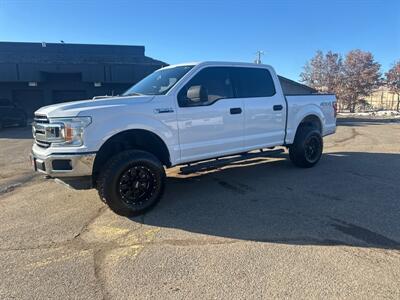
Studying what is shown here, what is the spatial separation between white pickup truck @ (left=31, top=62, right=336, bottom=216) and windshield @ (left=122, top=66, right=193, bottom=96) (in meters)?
0.02

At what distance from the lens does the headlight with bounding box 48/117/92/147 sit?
14.3ft

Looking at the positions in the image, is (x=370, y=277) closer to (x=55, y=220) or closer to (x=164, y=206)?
(x=164, y=206)

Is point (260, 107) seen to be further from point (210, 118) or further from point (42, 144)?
point (42, 144)

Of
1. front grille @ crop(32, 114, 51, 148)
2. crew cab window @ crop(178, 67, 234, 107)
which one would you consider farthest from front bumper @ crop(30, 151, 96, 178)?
Result: crew cab window @ crop(178, 67, 234, 107)

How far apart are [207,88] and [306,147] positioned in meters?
3.02

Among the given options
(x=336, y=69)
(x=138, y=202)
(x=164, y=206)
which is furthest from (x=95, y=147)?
(x=336, y=69)

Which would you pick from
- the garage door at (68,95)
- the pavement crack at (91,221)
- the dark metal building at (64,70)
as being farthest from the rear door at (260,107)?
the garage door at (68,95)

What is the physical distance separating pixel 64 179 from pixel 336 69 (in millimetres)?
46584

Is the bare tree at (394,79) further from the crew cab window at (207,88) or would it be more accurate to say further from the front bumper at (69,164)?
the front bumper at (69,164)

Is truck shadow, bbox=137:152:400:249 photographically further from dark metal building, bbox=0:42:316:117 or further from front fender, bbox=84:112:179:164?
dark metal building, bbox=0:42:316:117

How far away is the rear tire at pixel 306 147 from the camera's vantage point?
7.32m

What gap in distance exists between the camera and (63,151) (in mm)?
4410

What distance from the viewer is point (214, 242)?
391 centimetres

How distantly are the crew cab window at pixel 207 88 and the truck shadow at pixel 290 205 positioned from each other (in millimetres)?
1551
